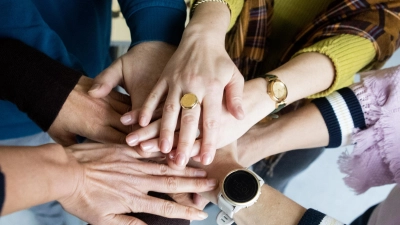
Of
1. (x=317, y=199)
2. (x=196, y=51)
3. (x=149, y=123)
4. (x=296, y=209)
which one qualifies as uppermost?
(x=196, y=51)

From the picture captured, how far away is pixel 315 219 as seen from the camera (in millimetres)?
661

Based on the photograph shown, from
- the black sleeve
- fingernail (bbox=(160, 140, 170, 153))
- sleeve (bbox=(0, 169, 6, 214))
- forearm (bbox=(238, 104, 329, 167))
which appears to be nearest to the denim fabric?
forearm (bbox=(238, 104, 329, 167))

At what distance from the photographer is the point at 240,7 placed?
810 millimetres

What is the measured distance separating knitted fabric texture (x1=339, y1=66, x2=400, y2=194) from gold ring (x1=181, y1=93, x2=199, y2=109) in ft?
1.22

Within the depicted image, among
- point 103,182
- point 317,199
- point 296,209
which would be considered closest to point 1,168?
point 103,182

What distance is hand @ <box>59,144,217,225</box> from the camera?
25.2 inches

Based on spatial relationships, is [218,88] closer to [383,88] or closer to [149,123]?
[149,123]

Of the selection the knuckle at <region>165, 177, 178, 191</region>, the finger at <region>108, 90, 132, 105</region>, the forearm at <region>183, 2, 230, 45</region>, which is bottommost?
the knuckle at <region>165, 177, 178, 191</region>

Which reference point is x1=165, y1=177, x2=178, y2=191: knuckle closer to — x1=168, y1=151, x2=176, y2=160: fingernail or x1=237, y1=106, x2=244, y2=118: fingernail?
x1=168, y1=151, x2=176, y2=160: fingernail

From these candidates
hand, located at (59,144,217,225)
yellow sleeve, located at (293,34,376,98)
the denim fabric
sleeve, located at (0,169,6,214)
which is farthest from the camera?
the denim fabric

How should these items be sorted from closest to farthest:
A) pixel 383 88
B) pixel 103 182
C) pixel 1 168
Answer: pixel 1 168, pixel 103 182, pixel 383 88

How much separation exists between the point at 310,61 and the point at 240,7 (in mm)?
192

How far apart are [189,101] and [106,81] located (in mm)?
184

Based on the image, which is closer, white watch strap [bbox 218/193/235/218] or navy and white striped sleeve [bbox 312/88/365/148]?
white watch strap [bbox 218/193/235/218]
